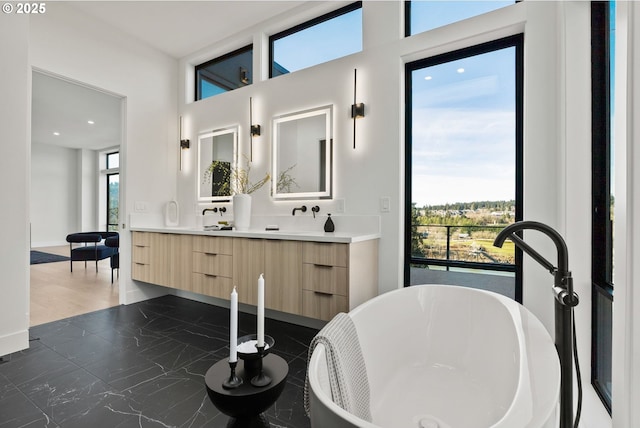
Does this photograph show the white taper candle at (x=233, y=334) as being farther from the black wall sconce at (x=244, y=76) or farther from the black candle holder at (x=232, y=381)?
the black wall sconce at (x=244, y=76)

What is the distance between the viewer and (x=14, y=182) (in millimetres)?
2400

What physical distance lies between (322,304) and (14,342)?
7.66 ft

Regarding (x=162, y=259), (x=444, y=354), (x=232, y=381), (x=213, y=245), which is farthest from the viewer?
(x=162, y=259)

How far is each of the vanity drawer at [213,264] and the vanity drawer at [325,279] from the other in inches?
33.3

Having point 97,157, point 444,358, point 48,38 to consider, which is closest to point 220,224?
point 48,38

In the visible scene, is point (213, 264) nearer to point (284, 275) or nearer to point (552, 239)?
point (284, 275)

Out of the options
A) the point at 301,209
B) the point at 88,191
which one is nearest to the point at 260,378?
the point at 301,209

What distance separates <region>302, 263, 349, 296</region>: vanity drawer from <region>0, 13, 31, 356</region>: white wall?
2202 mm

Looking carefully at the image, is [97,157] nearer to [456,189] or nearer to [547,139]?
[456,189]

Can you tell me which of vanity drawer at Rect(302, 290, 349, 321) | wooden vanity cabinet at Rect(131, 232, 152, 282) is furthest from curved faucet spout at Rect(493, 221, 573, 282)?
wooden vanity cabinet at Rect(131, 232, 152, 282)

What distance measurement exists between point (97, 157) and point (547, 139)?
35.4ft

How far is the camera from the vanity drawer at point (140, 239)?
351cm

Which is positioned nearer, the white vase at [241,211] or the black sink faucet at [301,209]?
the black sink faucet at [301,209]

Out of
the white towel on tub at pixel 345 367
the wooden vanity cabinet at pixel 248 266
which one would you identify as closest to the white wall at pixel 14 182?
the wooden vanity cabinet at pixel 248 266
